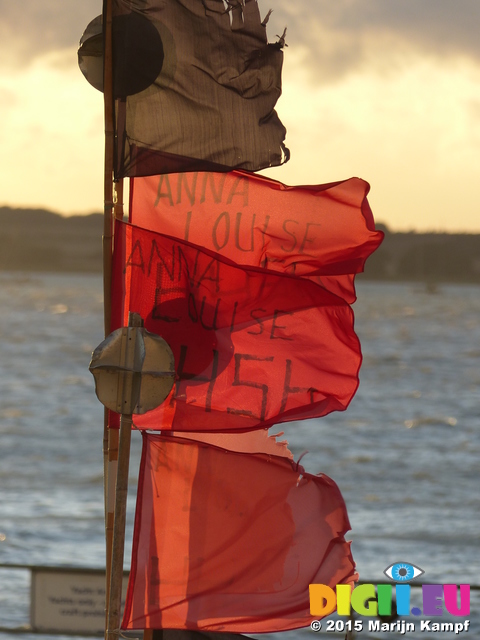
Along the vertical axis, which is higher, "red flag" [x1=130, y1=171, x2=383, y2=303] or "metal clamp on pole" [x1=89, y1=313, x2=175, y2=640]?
"red flag" [x1=130, y1=171, x2=383, y2=303]

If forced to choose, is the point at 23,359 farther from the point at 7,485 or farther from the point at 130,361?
the point at 130,361

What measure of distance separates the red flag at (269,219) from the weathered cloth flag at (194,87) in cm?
34

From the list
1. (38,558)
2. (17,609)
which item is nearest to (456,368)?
(38,558)

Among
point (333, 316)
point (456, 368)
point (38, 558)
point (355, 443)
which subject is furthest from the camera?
point (456, 368)

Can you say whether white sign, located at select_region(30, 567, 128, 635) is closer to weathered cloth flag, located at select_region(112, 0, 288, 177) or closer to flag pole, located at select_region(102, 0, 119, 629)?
flag pole, located at select_region(102, 0, 119, 629)

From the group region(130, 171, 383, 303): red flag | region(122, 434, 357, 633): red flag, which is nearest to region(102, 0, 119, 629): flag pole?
region(122, 434, 357, 633): red flag

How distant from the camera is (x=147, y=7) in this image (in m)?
7.45

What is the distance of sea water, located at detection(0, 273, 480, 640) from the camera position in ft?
96.5

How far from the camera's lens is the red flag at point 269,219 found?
26.3ft

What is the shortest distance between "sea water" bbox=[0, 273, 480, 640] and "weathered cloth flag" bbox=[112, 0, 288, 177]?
19.5 feet

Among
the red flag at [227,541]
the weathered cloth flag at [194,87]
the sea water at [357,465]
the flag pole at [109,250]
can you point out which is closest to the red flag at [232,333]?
the flag pole at [109,250]

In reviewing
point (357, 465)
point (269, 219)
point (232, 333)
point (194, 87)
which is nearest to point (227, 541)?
point (232, 333)

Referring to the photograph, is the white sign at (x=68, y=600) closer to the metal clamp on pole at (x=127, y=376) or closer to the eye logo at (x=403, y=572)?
the eye logo at (x=403, y=572)

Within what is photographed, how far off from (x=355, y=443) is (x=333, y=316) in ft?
154
